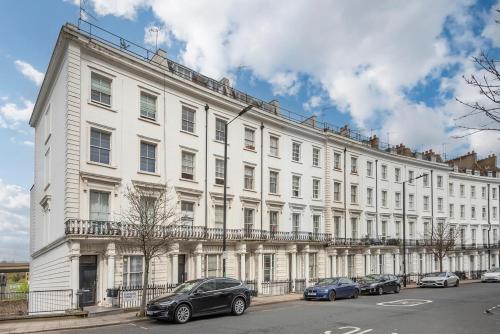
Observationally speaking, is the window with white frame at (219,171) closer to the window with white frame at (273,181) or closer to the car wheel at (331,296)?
the window with white frame at (273,181)

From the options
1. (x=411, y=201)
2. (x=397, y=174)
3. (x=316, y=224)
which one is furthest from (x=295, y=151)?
(x=411, y=201)

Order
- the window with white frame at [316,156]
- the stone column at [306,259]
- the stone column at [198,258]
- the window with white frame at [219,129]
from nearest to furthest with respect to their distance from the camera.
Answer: the stone column at [198,258], the window with white frame at [219,129], the stone column at [306,259], the window with white frame at [316,156]

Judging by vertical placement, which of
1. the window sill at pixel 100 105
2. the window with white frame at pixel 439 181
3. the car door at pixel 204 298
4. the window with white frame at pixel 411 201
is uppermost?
the window sill at pixel 100 105

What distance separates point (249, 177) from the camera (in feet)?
108

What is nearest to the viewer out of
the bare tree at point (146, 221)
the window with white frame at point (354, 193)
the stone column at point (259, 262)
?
the bare tree at point (146, 221)

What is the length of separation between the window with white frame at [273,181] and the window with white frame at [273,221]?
1596 millimetres

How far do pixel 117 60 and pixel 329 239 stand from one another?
2226cm

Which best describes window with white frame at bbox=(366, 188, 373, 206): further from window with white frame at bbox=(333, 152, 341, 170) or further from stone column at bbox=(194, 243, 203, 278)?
stone column at bbox=(194, 243, 203, 278)

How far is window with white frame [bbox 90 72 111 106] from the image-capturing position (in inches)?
946

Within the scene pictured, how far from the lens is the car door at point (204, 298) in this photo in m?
16.8

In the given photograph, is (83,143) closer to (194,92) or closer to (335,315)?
(194,92)

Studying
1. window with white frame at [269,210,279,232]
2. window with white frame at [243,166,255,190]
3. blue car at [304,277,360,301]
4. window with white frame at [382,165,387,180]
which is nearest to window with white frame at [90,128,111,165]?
window with white frame at [243,166,255,190]

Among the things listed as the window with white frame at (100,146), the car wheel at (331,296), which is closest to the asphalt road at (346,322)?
the car wheel at (331,296)

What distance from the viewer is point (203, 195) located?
29.0m
